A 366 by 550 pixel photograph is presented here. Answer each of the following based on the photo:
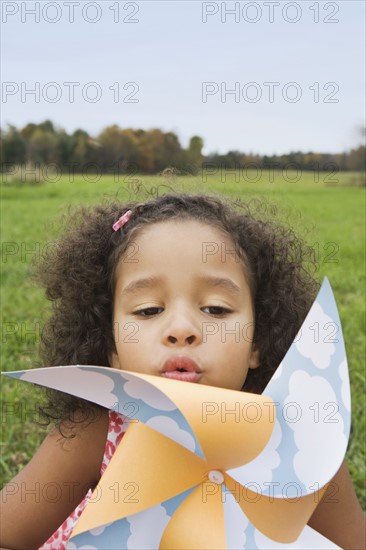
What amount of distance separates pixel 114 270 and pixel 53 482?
1.27 feet

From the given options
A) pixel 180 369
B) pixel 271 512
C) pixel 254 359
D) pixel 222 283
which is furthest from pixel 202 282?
pixel 271 512

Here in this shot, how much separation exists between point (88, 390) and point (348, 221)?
5.60 m

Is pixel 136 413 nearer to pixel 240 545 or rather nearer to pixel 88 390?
pixel 88 390

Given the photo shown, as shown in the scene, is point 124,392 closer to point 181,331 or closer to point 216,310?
point 181,331

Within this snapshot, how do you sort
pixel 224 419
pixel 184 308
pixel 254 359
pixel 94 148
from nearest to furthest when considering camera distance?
1. pixel 224 419
2. pixel 184 308
3. pixel 254 359
4. pixel 94 148

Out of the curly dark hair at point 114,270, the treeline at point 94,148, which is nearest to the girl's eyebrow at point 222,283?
the curly dark hair at point 114,270

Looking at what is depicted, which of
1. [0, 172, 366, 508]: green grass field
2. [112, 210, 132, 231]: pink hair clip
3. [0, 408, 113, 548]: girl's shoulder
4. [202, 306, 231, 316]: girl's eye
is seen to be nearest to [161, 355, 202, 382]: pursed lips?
[202, 306, 231, 316]: girl's eye

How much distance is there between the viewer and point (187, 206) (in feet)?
4.51

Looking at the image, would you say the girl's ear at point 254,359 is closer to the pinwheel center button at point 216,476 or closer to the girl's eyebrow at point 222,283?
the girl's eyebrow at point 222,283

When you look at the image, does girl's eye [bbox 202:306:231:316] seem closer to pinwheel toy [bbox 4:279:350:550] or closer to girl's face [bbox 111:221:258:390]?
girl's face [bbox 111:221:258:390]

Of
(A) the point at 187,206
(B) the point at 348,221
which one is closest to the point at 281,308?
(A) the point at 187,206

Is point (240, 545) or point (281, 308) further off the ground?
point (281, 308)

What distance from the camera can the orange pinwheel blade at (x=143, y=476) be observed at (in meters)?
1.06

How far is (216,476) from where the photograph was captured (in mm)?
1090
